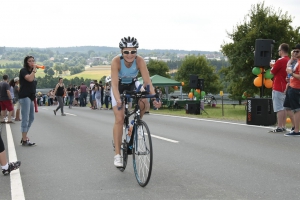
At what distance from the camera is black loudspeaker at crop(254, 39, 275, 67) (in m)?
14.1

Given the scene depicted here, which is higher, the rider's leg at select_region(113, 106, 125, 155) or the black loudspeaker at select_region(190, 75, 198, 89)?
the rider's leg at select_region(113, 106, 125, 155)

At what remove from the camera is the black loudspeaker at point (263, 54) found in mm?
14070

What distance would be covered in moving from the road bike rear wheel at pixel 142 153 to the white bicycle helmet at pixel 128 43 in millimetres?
1091

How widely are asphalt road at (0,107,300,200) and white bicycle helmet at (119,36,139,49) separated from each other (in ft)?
6.01

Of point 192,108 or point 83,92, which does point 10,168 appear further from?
point 83,92

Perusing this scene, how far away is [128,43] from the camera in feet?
20.9

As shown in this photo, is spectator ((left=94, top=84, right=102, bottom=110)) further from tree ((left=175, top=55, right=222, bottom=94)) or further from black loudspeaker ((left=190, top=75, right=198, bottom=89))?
tree ((left=175, top=55, right=222, bottom=94))

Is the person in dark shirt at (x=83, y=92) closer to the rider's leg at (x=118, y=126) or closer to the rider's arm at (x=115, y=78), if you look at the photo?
the rider's leg at (x=118, y=126)

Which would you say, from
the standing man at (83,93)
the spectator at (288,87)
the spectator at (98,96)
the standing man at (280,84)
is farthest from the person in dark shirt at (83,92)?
the spectator at (288,87)

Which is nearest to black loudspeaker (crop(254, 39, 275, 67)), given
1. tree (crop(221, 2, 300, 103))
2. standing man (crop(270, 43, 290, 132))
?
standing man (crop(270, 43, 290, 132))

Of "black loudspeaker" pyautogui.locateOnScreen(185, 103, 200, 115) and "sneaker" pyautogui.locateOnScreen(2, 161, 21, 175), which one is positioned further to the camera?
"black loudspeaker" pyautogui.locateOnScreen(185, 103, 200, 115)

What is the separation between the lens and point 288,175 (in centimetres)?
636

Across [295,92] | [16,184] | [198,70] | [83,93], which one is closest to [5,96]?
[295,92]

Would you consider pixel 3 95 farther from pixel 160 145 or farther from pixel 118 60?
pixel 118 60
